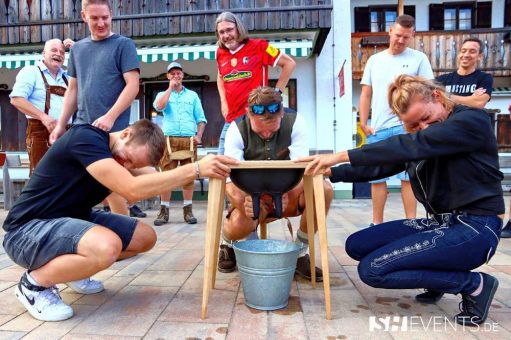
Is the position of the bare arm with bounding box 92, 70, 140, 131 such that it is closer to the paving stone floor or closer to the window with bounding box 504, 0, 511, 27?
the paving stone floor

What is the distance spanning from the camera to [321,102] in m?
7.71

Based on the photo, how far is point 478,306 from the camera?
180cm

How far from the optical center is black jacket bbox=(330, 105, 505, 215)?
1790 mm

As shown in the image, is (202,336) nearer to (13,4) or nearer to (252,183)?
(252,183)

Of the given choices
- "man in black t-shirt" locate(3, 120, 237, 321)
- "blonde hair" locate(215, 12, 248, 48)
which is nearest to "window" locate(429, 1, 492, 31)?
"blonde hair" locate(215, 12, 248, 48)

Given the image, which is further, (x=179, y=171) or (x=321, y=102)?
(x=321, y=102)

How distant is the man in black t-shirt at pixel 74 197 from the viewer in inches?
72.6

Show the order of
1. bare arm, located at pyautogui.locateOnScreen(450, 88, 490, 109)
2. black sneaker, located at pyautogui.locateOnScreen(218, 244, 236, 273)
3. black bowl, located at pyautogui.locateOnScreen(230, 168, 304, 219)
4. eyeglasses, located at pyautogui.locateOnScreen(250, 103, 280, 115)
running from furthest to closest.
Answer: bare arm, located at pyautogui.locateOnScreen(450, 88, 490, 109) → black sneaker, located at pyautogui.locateOnScreen(218, 244, 236, 273) → eyeglasses, located at pyautogui.locateOnScreen(250, 103, 280, 115) → black bowl, located at pyautogui.locateOnScreen(230, 168, 304, 219)

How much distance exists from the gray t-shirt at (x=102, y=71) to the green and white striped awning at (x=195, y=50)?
4006 mm

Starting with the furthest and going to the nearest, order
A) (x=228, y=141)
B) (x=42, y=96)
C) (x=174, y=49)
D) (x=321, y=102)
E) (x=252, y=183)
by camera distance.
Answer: (x=321, y=102), (x=174, y=49), (x=42, y=96), (x=228, y=141), (x=252, y=183)

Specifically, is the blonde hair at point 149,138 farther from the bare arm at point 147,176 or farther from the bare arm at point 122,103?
the bare arm at point 122,103

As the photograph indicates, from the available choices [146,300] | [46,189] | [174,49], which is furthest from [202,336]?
[174,49]

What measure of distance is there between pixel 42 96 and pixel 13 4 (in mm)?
5761

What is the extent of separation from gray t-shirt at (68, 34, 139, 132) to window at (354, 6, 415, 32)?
10.8m
